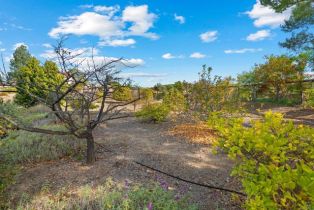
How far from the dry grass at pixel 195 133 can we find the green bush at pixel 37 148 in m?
2.58

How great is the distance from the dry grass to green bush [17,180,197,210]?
10.1 feet

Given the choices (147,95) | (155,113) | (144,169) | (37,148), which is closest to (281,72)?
(147,95)

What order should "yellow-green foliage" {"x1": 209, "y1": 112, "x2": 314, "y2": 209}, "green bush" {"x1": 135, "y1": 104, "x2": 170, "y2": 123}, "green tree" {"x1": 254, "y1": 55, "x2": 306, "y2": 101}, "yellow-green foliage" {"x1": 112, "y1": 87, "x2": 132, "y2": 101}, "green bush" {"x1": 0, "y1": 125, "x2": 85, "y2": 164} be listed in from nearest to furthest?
1. "yellow-green foliage" {"x1": 209, "y1": 112, "x2": 314, "y2": 209}
2. "yellow-green foliage" {"x1": 112, "y1": 87, "x2": 132, "y2": 101}
3. "green bush" {"x1": 0, "y1": 125, "x2": 85, "y2": 164}
4. "green bush" {"x1": 135, "y1": 104, "x2": 170, "y2": 123}
5. "green tree" {"x1": 254, "y1": 55, "x2": 306, "y2": 101}

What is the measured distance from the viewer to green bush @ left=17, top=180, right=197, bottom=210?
305 cm

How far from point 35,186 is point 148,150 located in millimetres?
2353

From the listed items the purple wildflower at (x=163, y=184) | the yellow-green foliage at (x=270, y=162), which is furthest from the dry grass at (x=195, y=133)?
the yellow-green foliage at (x=270, y=162)

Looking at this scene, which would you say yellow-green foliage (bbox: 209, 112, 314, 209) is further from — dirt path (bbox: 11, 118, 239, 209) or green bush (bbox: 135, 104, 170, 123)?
green bush (bbox: 135, 104, 170, 123)

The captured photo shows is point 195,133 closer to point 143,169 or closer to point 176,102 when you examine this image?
point 176,102

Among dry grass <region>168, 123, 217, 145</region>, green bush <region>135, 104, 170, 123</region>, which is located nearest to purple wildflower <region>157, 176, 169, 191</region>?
dry grass <region>168, 123, 217, 145</region>

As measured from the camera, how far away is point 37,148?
214 inches

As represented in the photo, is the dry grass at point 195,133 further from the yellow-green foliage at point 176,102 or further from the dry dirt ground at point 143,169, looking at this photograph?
the yellow-green foliage at point 176,102

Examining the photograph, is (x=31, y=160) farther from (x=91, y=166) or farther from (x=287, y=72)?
(x=287, y=72)

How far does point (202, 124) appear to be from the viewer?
8.25m

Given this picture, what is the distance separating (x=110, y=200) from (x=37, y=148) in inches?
118
